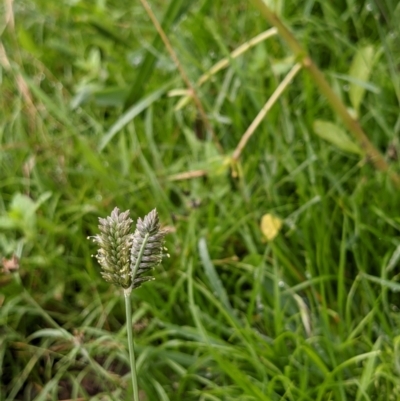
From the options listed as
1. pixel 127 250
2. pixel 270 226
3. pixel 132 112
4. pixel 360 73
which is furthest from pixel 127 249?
pixel 132 112

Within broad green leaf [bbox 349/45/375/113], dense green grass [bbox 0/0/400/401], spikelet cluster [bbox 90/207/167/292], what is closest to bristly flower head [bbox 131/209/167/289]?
spikelet cluster [bbox 90/207/167/292]

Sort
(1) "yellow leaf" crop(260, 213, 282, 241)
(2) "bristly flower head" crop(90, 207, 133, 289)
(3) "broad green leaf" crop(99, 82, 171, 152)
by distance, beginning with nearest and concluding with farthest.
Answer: (2) "bristly flower head" crop(90, 207, 133, 289), (1) "yellow leaf" crop(260, 213, 282, 241), (3) "broad green leaf" crop(99, 82, 171, 152)

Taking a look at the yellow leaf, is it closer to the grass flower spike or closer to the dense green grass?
the dense green grass

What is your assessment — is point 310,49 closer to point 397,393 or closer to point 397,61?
point 397,61

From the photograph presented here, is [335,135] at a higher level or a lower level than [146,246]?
lower

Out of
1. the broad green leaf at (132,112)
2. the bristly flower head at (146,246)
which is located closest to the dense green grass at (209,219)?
the broad green leaf at (132,112)

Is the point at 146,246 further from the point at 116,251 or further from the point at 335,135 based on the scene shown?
the point at 335,135

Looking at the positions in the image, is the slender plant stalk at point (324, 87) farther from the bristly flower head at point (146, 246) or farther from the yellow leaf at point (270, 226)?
the bristly flower head at point (146, 246)
